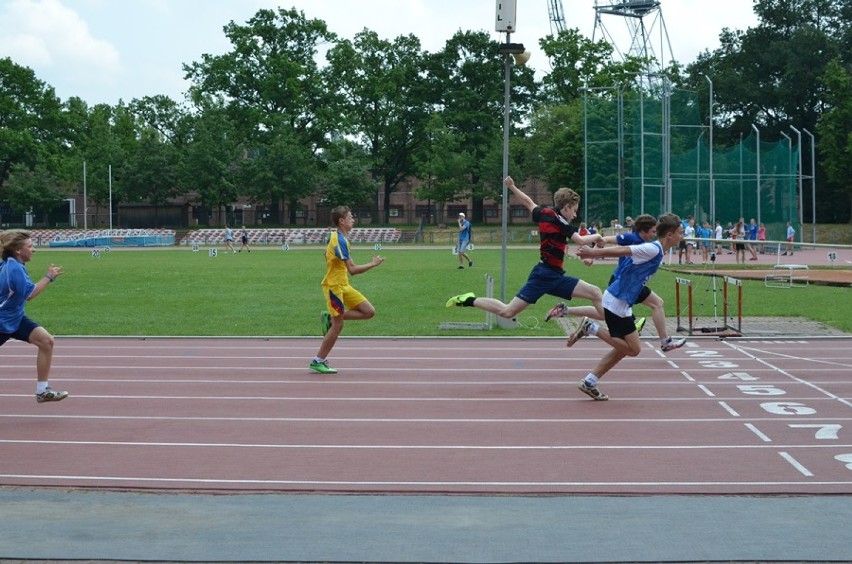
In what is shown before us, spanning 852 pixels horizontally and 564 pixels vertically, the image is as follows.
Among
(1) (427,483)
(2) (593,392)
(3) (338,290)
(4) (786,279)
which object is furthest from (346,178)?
(1) (427,483)

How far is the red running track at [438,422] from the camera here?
23.1 ft

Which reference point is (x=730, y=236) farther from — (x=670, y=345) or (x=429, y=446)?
(x=429, y=446)

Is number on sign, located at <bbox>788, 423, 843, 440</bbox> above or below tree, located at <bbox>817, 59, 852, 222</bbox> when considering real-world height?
below

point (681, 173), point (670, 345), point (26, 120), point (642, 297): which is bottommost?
point (670, 345)

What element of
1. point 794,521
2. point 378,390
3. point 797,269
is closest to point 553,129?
point 797,269

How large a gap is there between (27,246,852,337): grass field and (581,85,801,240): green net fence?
11488 millimetres

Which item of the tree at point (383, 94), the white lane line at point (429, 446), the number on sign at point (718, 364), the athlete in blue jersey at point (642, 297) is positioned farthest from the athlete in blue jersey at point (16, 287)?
the tree at point (383, 94)

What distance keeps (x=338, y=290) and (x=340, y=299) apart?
112 millimetres

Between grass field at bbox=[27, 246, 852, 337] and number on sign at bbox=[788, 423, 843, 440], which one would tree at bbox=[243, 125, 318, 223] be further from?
number on sign at bbox=[788, 423, 843, 440]

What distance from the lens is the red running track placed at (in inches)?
278

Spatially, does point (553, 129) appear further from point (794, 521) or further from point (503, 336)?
point (794, 521)

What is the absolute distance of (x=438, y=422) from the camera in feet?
29.6

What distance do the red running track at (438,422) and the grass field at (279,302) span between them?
269 centimetres

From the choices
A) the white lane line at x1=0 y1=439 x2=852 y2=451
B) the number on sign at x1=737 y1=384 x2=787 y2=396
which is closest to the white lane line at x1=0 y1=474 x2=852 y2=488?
the white lane line at x1=0 y1=439 x2=852 y2=451
